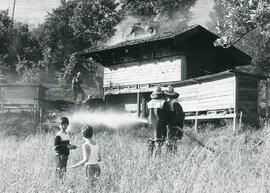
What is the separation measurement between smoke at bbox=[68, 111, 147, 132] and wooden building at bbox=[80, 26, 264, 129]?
607 millimetres

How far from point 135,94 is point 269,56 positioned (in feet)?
45.4

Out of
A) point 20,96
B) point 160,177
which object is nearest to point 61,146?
point 160,177

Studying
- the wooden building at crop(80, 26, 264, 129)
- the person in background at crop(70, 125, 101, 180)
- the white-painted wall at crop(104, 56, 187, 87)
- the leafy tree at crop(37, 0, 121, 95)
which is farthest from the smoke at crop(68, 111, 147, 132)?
the leafy tree at crop(37, 0, 121, 95)

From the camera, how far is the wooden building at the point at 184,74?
2059 centimetres

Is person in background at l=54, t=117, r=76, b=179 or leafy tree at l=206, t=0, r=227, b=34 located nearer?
person in background at l=54, t=117, r=76, b=179

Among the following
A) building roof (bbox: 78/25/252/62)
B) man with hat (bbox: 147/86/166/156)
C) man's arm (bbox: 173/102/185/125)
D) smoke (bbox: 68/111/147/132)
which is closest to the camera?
man with hat (bbox: 147/86/166/156)

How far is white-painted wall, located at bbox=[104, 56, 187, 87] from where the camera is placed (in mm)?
26141

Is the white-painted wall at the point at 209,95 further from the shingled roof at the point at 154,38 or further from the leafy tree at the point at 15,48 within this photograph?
the leafy tree at the point at 15,48

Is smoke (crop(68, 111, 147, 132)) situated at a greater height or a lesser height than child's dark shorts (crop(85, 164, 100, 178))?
lesser

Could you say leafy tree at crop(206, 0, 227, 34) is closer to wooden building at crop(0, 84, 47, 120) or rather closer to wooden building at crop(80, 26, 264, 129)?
wooden building at crop(80, 26, 264, 129)

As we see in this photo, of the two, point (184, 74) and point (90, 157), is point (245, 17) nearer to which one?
point (90, 157)

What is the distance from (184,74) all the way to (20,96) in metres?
11.1

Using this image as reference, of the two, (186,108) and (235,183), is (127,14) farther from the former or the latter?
(235,183)

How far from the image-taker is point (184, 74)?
2589 centimetres
